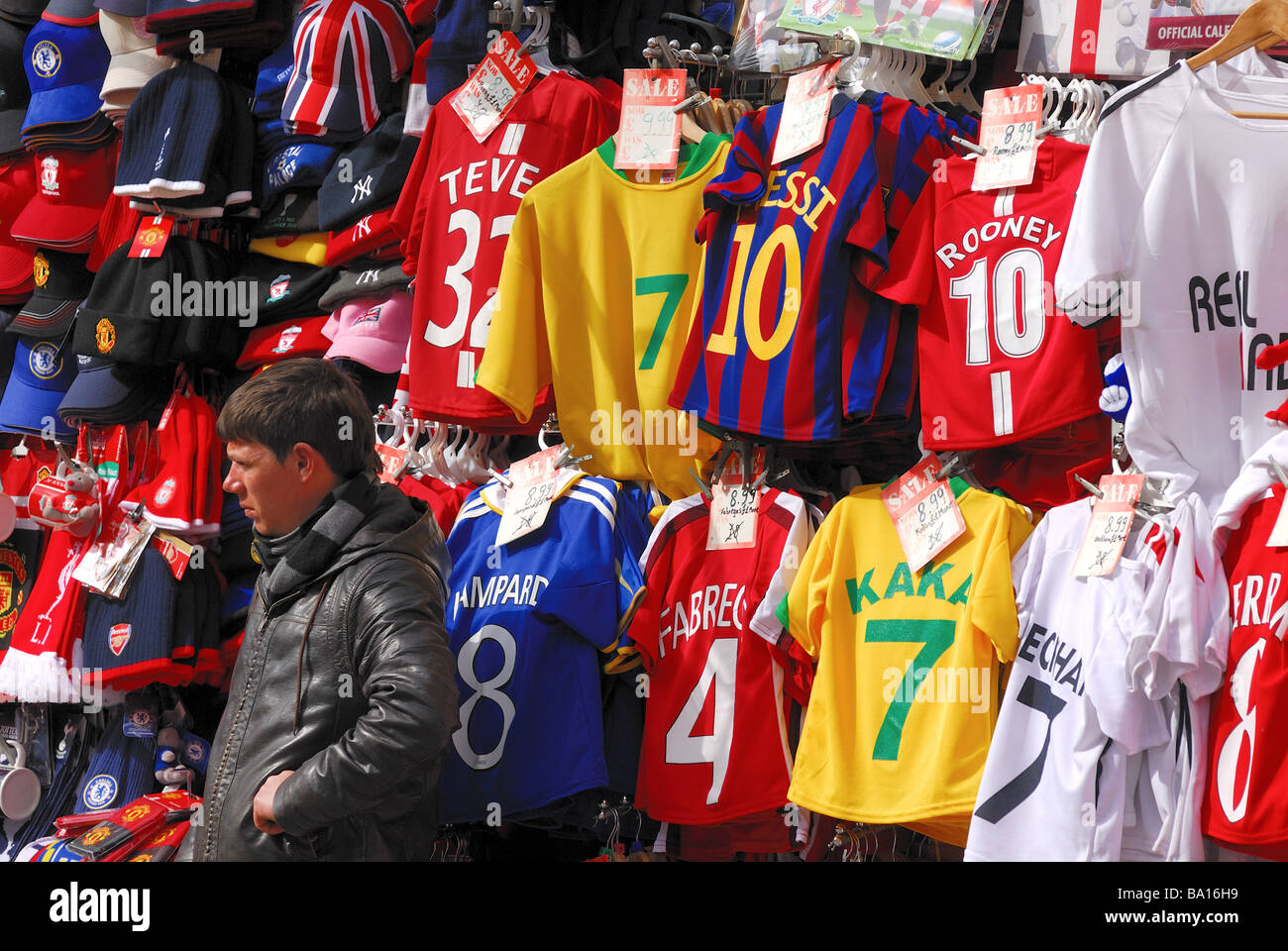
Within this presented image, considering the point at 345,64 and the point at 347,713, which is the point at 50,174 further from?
the point at 347,713

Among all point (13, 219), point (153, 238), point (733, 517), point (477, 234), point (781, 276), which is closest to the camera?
point (781, 276)

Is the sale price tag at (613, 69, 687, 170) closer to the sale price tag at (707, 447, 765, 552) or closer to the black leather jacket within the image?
the sale price tag at (707, 447, 765, 552)

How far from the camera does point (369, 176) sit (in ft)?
12.6

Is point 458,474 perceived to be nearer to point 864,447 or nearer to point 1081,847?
point 864,447

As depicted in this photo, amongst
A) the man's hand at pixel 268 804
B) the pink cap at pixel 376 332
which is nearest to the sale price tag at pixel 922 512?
the man's hand at pixel 268 804

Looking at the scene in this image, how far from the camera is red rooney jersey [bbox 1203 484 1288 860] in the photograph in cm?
234

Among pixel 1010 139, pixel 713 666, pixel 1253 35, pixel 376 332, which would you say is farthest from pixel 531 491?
pixel 1253 35

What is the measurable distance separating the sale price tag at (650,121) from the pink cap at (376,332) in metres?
0.81

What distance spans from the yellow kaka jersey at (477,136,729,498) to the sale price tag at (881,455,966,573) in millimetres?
481

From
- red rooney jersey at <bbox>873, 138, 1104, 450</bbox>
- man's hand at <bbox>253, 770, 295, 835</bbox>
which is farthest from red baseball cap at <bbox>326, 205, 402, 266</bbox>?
man's hand at <bbox>253, 770, 295, 835</bbox>

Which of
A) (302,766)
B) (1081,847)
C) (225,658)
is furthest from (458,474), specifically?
(1081,847)

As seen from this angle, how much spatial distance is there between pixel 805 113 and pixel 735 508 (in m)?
0.85

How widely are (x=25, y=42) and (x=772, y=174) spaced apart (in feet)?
9.09
